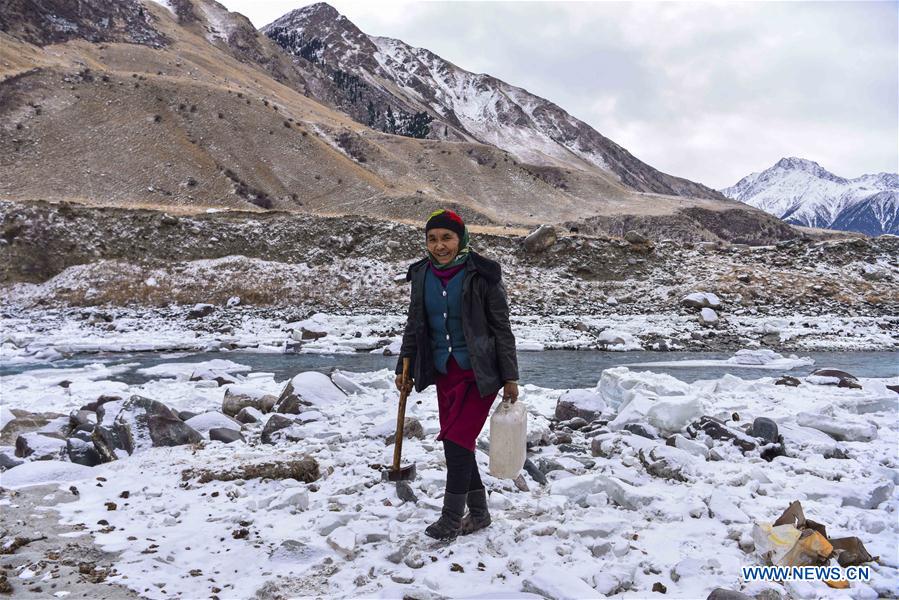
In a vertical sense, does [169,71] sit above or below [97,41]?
below

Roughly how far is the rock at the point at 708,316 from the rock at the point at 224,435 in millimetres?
16296

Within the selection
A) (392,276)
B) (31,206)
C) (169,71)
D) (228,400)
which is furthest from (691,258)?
(169,71)

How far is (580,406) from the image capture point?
22.9ft

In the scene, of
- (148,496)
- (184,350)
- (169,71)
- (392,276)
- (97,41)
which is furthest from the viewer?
(97,41)

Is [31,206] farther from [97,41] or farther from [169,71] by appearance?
[97,41]

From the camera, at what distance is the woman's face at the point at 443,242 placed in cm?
363

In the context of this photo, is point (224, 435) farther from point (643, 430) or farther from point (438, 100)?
point (438, 100)

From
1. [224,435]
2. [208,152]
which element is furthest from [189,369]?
[208,152]

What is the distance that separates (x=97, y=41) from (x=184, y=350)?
84.6m

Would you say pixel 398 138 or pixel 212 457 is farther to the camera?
pixel 398 138

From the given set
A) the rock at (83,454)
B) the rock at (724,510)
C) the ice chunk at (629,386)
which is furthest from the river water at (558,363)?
the rock at (724,510)

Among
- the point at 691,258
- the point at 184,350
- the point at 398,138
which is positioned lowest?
the point at 184,350

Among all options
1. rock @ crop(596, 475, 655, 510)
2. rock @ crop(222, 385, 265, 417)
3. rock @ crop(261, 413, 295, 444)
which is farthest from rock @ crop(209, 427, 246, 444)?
rock @ crop(596, 475, 655, 510)

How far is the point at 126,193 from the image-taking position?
40.2 metres
